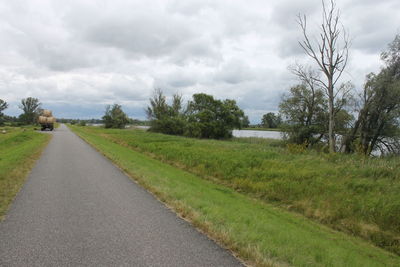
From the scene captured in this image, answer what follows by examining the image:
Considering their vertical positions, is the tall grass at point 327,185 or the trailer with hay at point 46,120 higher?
the trailer with hay at point 46,120

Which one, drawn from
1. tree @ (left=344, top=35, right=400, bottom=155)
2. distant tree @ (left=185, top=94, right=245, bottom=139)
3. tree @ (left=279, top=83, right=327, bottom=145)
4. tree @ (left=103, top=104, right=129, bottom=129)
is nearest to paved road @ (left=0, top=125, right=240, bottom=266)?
tree @ (left=344, top=35, right=400, bottom=155)

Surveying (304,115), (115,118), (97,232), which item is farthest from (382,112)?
(115,118)

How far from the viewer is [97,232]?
570 cm

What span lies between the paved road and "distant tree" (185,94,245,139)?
163 feet

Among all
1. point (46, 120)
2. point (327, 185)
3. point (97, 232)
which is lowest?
point (327, 185)

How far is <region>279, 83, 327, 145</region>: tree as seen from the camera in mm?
38875

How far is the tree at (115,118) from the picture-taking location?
91188 millimetres

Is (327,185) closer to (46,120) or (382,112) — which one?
(382,112)

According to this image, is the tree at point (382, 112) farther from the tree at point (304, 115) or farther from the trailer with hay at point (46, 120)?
the trailer with hay at point (46, 120)

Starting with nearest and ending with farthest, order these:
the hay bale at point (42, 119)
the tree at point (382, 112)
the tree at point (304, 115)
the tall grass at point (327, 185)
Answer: the tall grass at point (327, 185) → the tree at point (382, 112) → the tree at point (304, 115) → the hay bale at point (42, 119)

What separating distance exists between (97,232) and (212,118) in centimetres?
5514

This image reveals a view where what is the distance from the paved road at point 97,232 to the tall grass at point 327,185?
19.8ft

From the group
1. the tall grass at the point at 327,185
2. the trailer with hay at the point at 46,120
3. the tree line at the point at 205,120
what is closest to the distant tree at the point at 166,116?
the tree line at the point at 205,120

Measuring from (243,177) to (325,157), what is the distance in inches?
176
